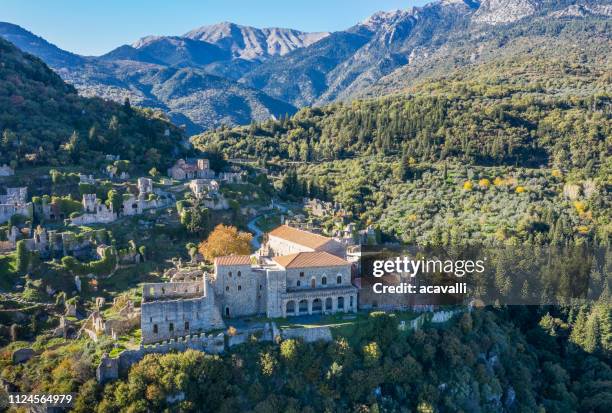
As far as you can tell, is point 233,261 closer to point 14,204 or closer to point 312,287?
point 312,287

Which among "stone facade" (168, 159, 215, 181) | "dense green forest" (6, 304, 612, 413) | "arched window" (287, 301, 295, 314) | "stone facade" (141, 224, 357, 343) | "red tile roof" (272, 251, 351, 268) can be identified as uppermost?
"stone facade" (168, 159, 215, 181)

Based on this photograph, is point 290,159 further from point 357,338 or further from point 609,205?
point 357,338

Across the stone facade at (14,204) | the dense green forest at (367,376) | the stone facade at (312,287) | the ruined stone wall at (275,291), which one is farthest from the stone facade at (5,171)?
the ruined stone wall at (275,291)

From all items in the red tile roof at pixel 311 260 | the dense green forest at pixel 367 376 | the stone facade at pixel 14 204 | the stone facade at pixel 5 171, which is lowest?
the dense green forest at pixel 367 376

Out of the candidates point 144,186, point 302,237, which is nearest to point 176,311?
point 302,237

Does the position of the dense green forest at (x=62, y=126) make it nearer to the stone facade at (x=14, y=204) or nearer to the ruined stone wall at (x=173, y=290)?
the stone facade at (x=14, y=204)

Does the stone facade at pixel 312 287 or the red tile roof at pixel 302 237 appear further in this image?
the red tile roof at pixel 302 237

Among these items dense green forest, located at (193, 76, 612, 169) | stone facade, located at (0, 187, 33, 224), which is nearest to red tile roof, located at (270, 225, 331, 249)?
stone facade, located at (0, 187, 33, 224)

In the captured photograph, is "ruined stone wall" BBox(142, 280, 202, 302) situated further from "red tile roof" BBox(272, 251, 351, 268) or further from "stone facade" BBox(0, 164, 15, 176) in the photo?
"stone facade" BBox(0, 164, 15, 176)
